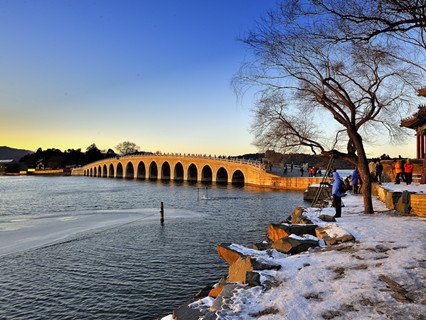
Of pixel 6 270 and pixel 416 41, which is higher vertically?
pixel 416 41

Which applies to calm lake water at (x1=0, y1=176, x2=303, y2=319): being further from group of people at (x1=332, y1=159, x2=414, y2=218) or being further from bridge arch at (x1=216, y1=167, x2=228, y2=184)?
bridge arch at (x1=216, y1=167, x2=228, y2=184)

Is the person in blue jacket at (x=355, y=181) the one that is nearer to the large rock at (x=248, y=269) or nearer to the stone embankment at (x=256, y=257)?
the stone embankment at (x=256, y=257)

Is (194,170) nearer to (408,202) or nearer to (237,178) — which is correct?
(237,178)

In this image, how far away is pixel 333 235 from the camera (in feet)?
32.1

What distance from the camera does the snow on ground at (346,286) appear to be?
5551 millimetres

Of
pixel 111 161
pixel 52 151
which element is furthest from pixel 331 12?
pixel 52 151

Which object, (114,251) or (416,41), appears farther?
(114,251)

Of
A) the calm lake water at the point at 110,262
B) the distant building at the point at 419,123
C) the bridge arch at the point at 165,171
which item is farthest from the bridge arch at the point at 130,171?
the distant building at the point at 419,123

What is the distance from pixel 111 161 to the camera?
131 meters

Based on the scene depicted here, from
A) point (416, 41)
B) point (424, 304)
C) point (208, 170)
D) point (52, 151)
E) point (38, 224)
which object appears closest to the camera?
point (424, 304)

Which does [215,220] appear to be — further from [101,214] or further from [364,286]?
[364,286]

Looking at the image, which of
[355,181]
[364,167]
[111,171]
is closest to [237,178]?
[355,181]

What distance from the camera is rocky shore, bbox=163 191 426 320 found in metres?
5.64

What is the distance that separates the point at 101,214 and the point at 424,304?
94.1 ft
